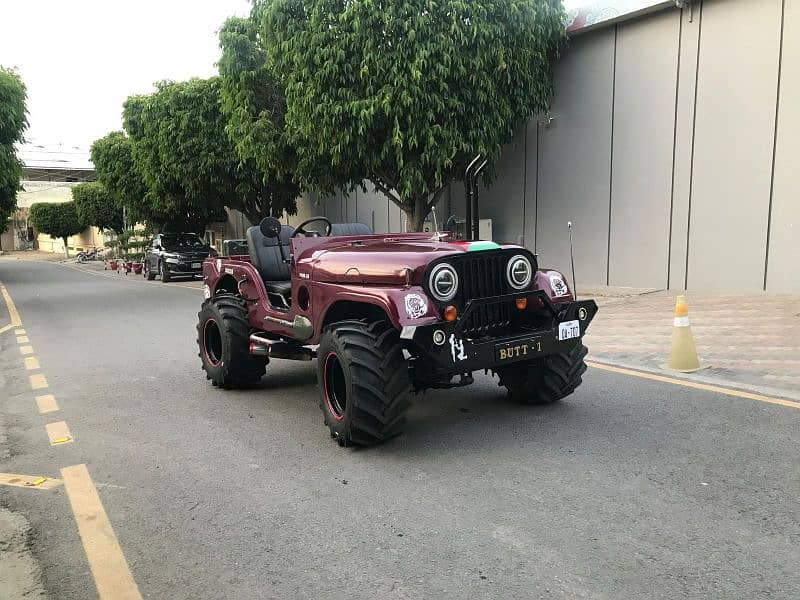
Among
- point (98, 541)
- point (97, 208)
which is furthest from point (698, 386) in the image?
point (97, 208)

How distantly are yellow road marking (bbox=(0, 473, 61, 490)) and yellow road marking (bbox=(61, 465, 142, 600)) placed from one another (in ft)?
0.29

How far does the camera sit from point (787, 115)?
1253 cm

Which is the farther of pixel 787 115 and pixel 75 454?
pixel 787 115

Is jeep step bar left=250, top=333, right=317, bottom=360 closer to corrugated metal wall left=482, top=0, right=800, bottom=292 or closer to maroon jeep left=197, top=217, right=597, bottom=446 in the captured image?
maroon jeep left=197, top=217, right=597, bottom=446

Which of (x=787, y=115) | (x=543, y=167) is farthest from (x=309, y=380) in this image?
(x=543, y=167)

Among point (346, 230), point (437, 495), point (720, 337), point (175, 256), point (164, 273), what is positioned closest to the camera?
point (437, 495)

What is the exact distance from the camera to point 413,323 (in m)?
4.73

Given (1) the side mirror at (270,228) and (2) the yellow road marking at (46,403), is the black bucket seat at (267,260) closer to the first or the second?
(1) the side mirror at (270,228)

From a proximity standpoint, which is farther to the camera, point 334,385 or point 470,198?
→ point 470,198

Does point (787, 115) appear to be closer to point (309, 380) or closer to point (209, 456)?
point (309, 380)

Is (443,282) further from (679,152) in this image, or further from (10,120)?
(10,120)

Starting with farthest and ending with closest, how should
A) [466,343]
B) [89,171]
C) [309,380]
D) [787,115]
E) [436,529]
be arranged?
[89,171] < [787,115] < [309,380] < [466,343] < [436,529]

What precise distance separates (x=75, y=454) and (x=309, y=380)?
268 centimetres

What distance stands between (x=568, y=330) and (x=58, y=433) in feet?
13.6
